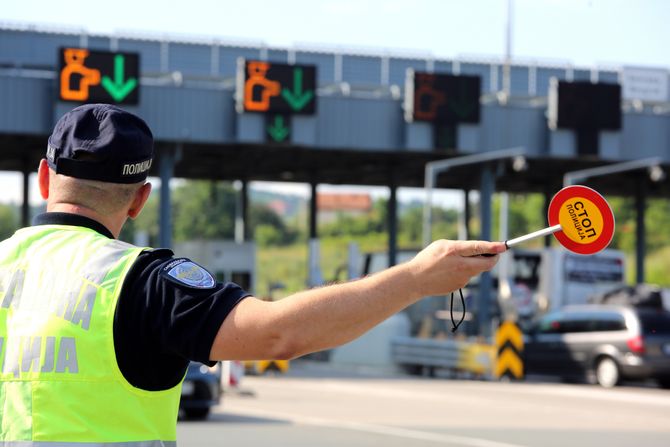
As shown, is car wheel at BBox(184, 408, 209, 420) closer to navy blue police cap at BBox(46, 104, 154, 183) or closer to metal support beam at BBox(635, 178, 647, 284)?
navy blue police cap at BBox(46, 104, 154, 183)

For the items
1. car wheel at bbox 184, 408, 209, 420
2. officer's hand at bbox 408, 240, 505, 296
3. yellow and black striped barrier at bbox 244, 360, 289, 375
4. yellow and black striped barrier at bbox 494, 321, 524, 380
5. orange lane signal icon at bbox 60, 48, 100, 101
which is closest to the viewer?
officer's hand at bbox 408, 240, 505, 296

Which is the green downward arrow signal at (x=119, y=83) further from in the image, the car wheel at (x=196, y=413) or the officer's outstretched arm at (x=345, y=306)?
the officer's outstretched arm at (x=345, y=306)

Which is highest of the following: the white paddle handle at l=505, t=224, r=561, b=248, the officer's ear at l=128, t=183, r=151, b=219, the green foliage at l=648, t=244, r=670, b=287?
the green foliage at l=648, t=244, r=670, b=287

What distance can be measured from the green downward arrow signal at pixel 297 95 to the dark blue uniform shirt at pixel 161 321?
3449cm

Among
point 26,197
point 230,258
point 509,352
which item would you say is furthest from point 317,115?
point 509,352

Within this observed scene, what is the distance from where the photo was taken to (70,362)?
117 inches

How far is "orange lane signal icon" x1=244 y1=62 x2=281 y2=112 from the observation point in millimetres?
37312

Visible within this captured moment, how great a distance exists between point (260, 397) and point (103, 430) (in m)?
20.5

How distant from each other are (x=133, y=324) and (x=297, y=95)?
114ft

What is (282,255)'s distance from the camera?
135250mm

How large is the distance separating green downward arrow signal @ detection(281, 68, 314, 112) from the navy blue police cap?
3424 cm

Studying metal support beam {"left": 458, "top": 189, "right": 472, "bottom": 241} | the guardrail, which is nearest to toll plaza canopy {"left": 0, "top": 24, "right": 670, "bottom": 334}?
metal support beam {"left": 458, "top": 189, "right": 472, "bottom": 241}

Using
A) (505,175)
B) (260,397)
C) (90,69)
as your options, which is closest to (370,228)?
(505,175)

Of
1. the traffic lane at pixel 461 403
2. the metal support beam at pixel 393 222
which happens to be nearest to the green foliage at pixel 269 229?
the metal support beam at pixel 393 222
